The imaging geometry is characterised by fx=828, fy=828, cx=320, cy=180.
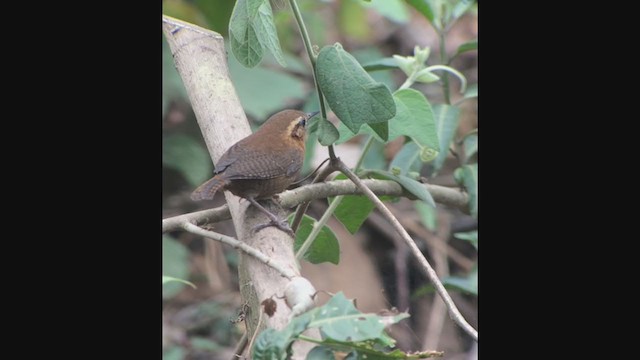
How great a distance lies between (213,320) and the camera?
4082mm

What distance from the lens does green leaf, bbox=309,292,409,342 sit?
4.32 ft

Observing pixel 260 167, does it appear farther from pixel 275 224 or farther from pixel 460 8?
pixel 460 8

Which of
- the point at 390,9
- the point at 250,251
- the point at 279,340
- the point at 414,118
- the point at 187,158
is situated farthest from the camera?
the point at 187,158

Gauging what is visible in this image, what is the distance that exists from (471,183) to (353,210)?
19.7 inches

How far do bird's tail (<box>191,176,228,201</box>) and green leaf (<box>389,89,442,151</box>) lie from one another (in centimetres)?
48

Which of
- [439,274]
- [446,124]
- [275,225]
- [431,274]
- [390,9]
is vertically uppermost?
[390,9]

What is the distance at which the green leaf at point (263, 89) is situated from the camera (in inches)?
160

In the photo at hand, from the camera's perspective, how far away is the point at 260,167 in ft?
6.75

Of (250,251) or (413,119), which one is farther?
(413,119)

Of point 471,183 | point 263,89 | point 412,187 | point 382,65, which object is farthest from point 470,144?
point 263,89

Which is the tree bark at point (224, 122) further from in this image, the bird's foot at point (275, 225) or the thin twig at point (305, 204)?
the thin twig at point (305, 204)

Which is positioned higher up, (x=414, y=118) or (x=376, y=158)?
(x=376, y=158)
